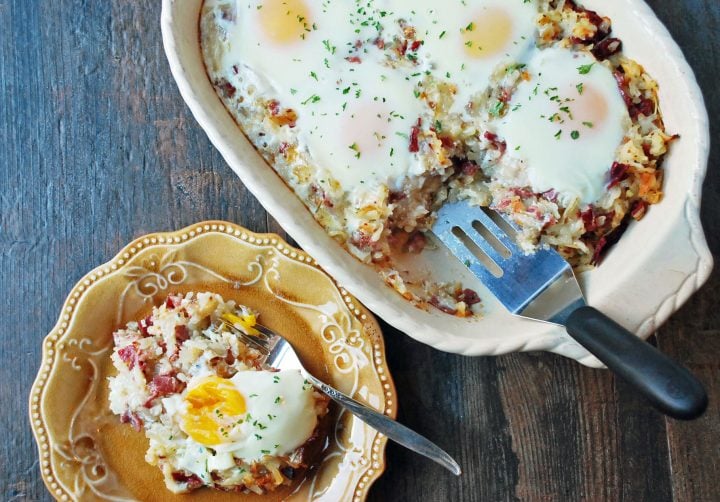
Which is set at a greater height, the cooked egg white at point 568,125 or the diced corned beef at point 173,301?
the cooked egg white at point 568,125

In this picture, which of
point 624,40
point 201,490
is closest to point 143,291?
point 201,490

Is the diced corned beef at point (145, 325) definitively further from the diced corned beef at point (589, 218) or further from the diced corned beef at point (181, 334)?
Result: the diced corned beef at point (589, 218)

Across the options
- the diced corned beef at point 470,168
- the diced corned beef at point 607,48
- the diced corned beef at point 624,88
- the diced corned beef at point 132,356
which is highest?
the diced corned beef at point 607,48

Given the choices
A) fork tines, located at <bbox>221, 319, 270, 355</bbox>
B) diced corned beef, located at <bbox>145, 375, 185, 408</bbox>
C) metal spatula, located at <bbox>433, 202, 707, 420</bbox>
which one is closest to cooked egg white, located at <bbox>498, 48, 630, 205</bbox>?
metal spatula, located at <bbox>433, 202, 707, 420</bbox>

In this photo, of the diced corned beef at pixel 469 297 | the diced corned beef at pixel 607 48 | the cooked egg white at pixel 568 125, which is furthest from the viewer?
the diced corned beef at pixel 469 297

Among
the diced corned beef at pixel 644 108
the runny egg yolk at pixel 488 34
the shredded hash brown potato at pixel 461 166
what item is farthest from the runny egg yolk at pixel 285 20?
the diced corned beef at pixel 644 108
